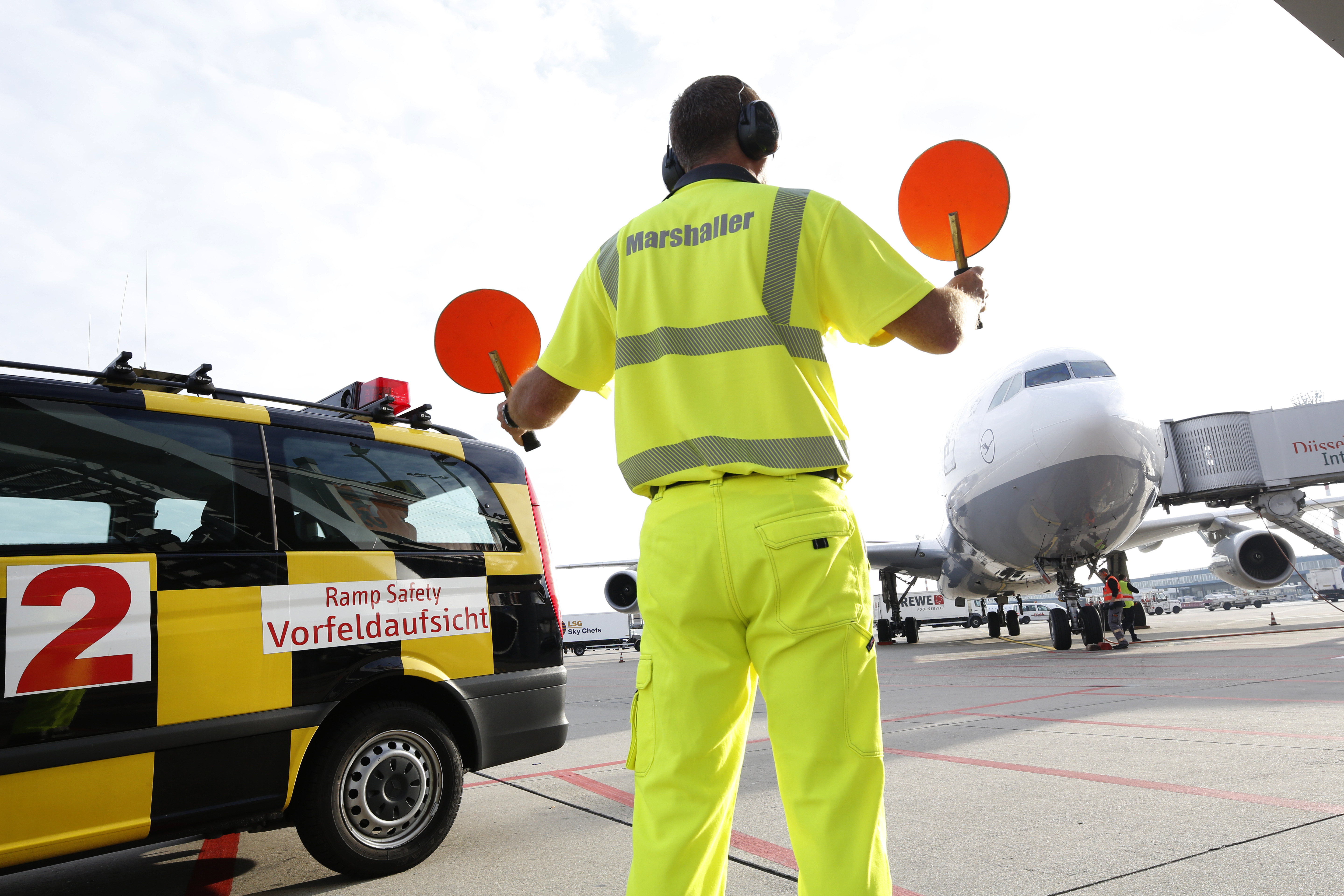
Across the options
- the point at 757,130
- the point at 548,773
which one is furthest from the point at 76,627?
the point at 548,773

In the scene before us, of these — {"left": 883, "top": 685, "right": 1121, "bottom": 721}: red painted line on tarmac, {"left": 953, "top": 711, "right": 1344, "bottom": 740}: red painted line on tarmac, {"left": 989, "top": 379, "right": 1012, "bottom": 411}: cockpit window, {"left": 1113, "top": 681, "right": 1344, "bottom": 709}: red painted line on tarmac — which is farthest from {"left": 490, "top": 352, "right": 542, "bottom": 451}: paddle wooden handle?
{"left": 989, "top": 379, "right": 1012, "bottom": 411}: cockpit window

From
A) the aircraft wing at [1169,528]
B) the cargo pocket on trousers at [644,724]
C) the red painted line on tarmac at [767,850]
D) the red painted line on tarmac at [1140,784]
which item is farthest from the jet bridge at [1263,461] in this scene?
the cargo pocket on trousers at [644,724]

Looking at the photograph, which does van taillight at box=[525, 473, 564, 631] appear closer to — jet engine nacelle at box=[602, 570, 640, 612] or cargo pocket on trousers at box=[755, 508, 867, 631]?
cargo pocket on trousers at box=[755, 508, 867, 631]

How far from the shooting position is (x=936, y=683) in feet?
30.7

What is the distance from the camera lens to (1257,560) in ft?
54.3

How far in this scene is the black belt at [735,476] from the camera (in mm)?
1546

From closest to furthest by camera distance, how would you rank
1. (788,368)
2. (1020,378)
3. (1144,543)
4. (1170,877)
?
(788,368) < (1170,877) < (1020,378) < (1144,543)

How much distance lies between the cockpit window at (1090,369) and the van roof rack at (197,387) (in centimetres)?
959

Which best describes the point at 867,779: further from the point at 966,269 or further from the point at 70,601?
→ the point at 70,601

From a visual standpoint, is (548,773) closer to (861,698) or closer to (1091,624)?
(861,698)

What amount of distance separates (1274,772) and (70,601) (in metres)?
4.83

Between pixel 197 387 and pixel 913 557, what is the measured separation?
1923 cm

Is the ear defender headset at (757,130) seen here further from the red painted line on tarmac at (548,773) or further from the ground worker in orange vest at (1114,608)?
the ground worker in orange vest at (1114,608)

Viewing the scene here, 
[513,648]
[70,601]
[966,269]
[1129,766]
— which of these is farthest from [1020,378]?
[70,601]
